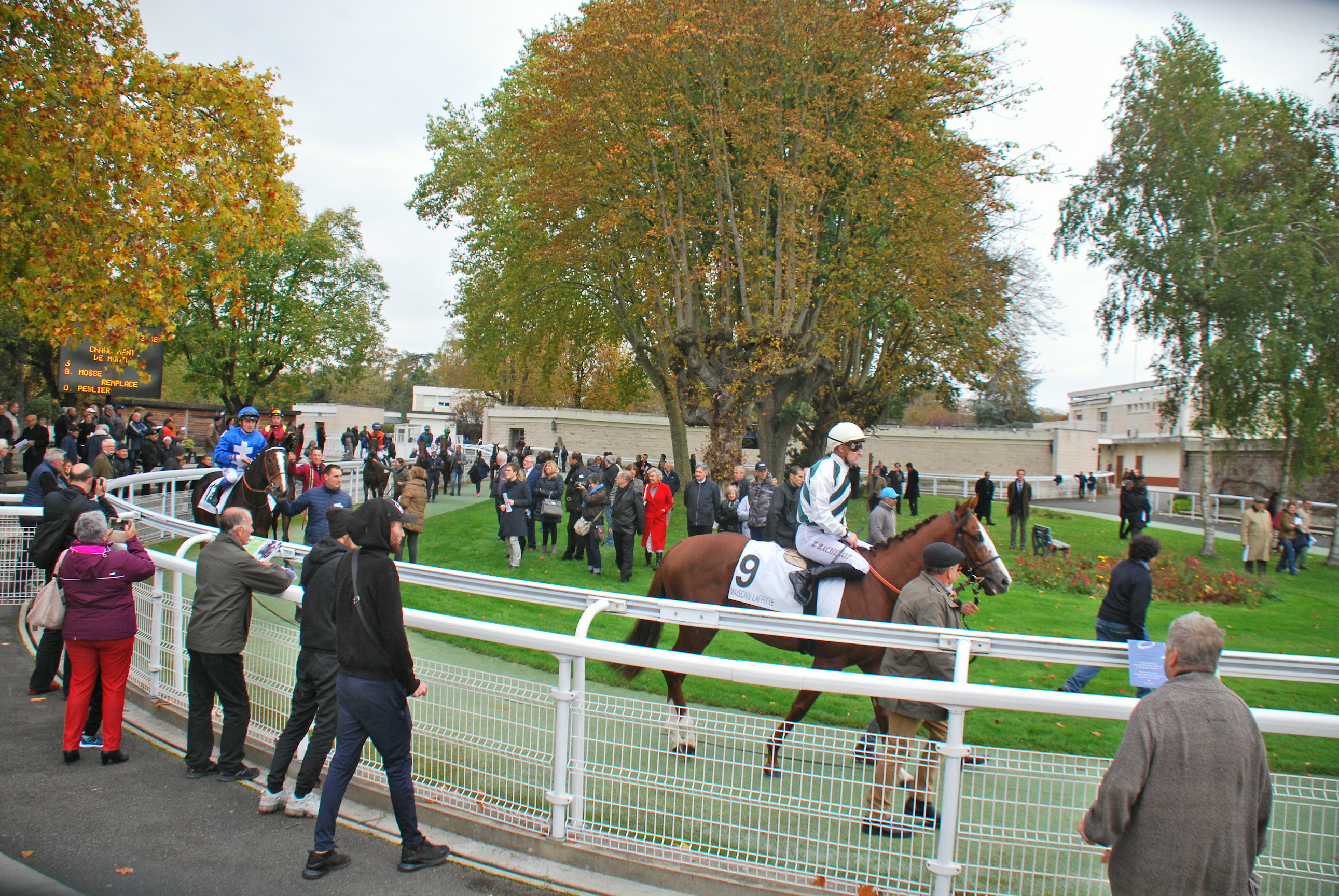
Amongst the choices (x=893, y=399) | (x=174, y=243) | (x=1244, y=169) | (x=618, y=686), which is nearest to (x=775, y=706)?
(x=618, y=686)

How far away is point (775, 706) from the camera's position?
24.1ft

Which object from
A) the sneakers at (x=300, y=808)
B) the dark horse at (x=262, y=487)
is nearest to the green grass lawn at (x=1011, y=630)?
the dark horse at (x=262, y=487)

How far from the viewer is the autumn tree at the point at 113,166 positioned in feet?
35.4

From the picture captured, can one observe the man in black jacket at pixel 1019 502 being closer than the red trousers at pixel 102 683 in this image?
No

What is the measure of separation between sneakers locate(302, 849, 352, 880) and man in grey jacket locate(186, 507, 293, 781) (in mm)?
1402

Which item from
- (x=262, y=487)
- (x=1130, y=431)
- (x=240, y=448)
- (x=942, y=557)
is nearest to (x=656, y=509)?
(x=262, y=487)

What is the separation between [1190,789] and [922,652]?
6.58 ft

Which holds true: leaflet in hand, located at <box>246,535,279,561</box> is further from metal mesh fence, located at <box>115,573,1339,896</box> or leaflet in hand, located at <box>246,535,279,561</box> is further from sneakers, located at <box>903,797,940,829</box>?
sneakers, located at <box>903,797,940,829</box>

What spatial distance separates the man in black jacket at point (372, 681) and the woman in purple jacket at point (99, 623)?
7.77 ft

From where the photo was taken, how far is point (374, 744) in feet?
13.5

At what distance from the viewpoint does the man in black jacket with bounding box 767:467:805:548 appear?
11320mm

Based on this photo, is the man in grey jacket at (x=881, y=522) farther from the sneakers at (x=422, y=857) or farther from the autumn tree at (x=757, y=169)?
the autumn tree at (x=757, y=169)

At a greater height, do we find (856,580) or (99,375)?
(99,375)

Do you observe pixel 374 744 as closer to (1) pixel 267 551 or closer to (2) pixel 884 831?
(1) pixel 267 551
